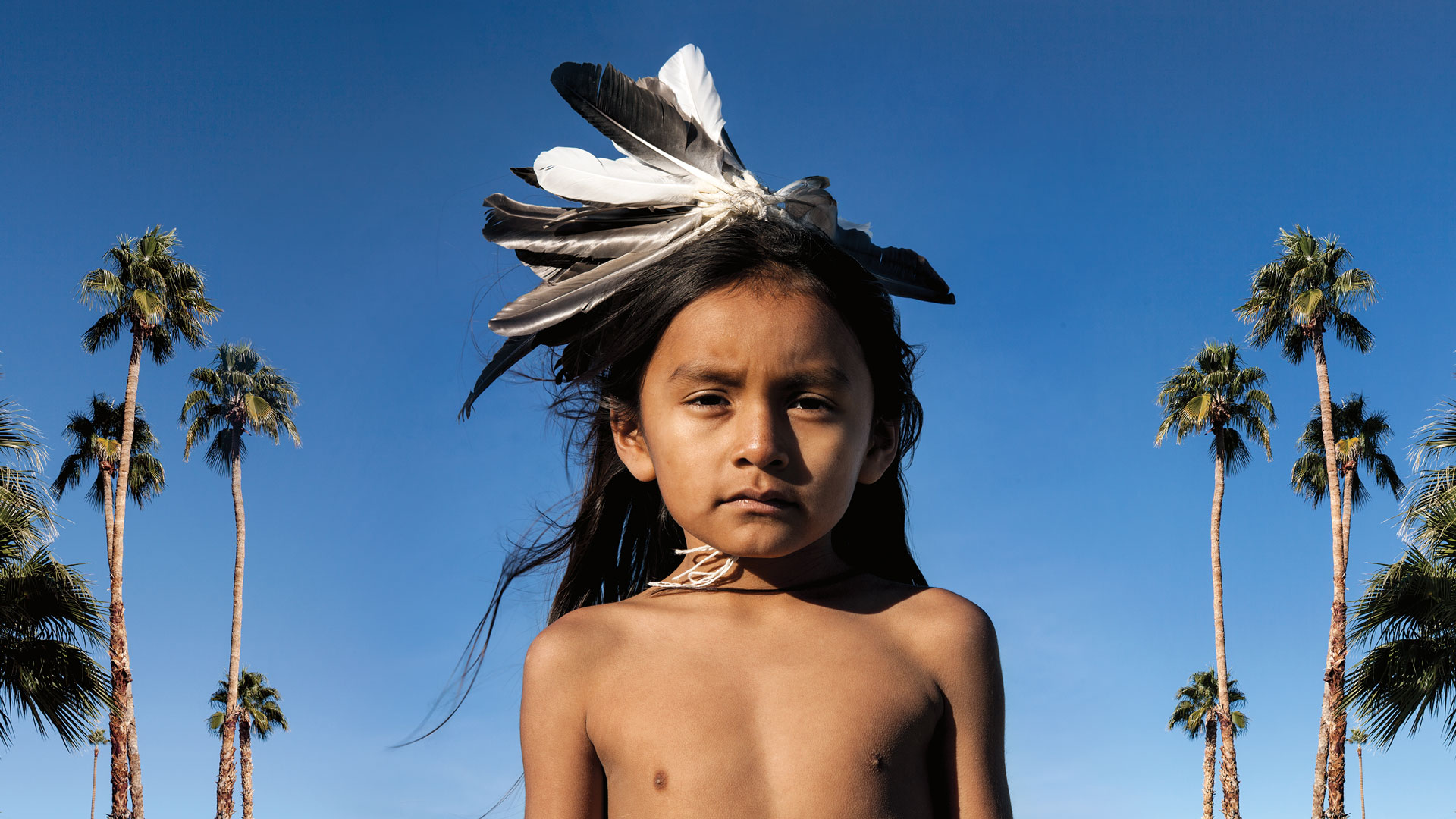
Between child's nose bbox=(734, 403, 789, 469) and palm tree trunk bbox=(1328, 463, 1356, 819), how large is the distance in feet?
66.4

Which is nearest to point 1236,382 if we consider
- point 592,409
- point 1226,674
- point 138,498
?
point 1226,674

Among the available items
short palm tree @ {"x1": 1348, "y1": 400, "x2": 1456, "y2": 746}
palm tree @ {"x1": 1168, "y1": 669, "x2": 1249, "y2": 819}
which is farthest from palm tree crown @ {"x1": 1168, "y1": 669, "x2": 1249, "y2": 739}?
short palm tree @ {"x1": 1348, "y1": 400, "x2": 1456, "y2": 746}

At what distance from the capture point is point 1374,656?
13.1 metres

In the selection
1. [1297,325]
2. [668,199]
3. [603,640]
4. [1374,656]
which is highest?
[1297,325]

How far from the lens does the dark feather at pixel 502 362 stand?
94.2 inches

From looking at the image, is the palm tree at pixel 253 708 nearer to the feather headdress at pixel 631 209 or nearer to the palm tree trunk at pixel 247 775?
the palm tree trunk at pixel 247 775

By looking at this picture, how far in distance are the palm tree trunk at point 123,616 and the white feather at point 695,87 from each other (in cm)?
2186

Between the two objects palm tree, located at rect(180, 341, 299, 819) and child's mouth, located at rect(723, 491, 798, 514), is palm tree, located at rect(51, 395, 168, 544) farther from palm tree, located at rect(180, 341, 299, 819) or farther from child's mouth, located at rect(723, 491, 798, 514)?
child's mouth, located at rect(723, 491, 798, 514)

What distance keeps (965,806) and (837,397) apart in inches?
30.5

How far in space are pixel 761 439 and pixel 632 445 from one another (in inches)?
17.7

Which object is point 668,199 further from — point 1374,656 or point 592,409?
point 1374,656

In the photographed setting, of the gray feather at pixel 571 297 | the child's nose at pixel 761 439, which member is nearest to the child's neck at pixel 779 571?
the child's nose at pixel 761 439

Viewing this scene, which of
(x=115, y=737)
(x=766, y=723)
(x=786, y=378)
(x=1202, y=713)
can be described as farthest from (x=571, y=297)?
(x=1202, y=713)

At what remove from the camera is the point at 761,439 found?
6.25 feet
